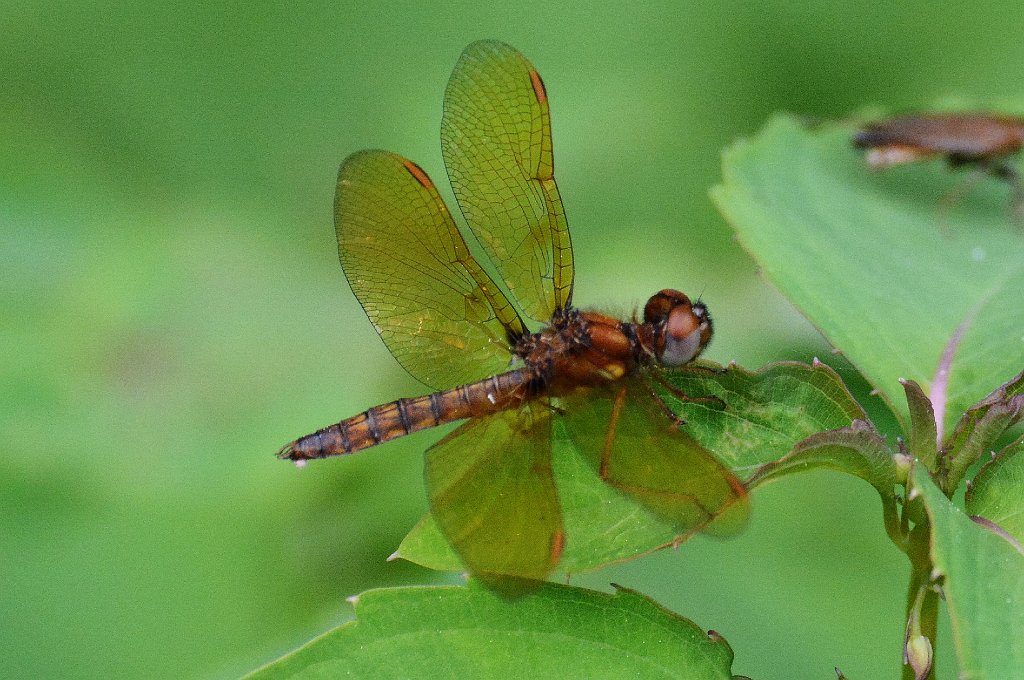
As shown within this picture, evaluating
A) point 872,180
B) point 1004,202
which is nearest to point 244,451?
point 872,180

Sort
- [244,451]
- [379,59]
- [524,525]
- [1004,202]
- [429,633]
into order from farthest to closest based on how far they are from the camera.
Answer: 1. [379,59]
2. [244,451]
3. [1004,202]
4. [524,525]
5. [429,633]

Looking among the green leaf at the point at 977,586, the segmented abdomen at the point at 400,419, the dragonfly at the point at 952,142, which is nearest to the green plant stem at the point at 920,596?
the green leaf at the point at 977,586

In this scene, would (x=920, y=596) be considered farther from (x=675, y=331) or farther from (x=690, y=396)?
(x=675, y=331)

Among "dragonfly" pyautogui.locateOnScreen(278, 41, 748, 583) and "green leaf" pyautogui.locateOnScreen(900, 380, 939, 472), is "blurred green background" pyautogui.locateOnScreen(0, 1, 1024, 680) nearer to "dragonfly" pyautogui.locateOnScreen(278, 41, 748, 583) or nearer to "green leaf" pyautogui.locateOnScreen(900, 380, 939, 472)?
"dragonfly" pyautogui.locateOnScreen(278, 41, 748, 583)

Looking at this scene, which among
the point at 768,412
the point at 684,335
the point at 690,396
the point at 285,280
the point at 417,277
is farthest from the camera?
the point at 285,280

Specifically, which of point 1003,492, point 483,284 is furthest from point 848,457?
point 483,284

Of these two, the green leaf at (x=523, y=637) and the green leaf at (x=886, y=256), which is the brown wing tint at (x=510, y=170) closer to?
the green leaf at (x=886, y=256)

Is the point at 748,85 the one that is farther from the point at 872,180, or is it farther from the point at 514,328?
the point at 514,328
